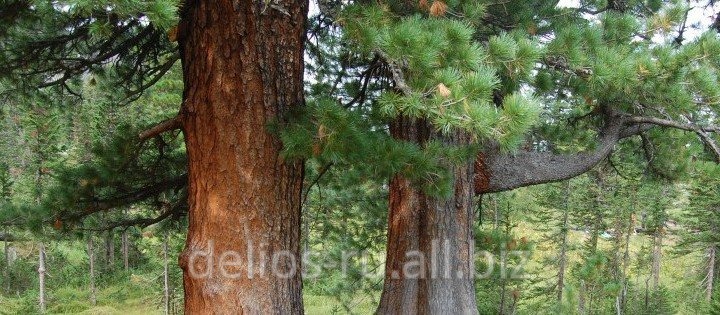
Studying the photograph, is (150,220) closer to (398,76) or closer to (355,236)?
(398,76)

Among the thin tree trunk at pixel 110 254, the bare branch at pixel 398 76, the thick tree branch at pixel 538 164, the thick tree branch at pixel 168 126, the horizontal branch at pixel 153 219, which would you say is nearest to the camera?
the bare branch at pixel 398 76

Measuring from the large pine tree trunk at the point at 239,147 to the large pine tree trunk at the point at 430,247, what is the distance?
156cm

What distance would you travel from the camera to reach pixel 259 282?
246 centimetres

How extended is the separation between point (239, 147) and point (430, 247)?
6.36ft

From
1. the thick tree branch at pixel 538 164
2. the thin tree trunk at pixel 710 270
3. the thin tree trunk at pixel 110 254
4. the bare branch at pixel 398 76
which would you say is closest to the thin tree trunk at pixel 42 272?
the thin tree trunk at pixel 110 254

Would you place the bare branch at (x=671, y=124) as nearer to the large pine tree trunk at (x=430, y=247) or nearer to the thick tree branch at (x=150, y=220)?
the large pine tree trunk at (x=430, y=247)

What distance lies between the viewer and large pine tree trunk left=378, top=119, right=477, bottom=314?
3.84m

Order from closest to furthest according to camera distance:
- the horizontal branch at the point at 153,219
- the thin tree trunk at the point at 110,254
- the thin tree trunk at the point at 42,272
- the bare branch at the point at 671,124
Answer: the bare branch at the point at 671,124 < the horizontal branch at the point at 153,219 < the thin tree trunk at the point at 42,272 < the thin tree trunk at the point at 110,254

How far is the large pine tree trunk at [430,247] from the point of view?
12.6 feet

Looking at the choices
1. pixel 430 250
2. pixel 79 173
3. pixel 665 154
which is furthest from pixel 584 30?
pixel 79 173

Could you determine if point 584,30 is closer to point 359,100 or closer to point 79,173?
point 359,100

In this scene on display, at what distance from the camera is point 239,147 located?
2422 mm

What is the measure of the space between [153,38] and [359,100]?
5.33 ft

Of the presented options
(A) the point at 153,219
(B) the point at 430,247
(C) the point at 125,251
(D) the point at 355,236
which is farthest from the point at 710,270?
(C) the point at 125,251
